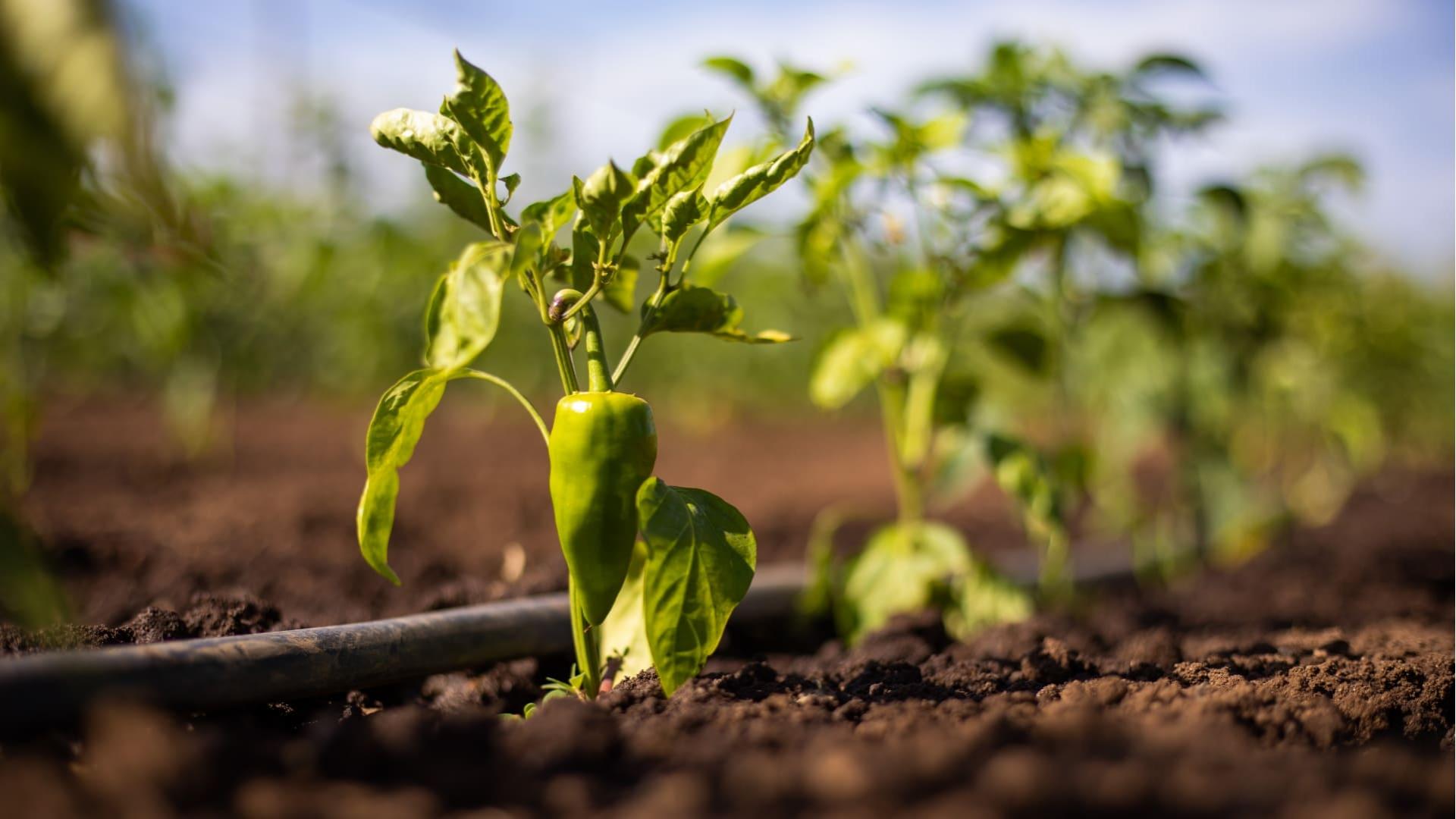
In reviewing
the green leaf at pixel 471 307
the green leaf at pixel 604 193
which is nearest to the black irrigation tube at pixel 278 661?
the green leaf at pixel 471 307

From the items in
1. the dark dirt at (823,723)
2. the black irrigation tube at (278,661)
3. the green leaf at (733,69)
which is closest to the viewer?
the dark dirt at (823,723)

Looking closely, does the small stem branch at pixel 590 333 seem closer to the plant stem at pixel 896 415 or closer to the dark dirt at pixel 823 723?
the dark dirt at pixel 823 723

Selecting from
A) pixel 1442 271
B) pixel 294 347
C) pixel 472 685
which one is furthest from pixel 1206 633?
pixel 294 347

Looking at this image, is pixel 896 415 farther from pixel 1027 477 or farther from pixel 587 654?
pixel 587 654

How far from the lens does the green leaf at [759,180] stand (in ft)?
4.09

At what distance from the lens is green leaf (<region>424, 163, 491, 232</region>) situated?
1.32 meters

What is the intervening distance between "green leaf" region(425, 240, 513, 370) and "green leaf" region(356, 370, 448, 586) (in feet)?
0.37

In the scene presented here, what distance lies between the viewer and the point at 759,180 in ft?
4.17

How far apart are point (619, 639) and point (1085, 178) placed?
1484 millimetres

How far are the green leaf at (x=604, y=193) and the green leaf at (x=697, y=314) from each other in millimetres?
143

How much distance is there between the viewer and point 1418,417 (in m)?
7.61

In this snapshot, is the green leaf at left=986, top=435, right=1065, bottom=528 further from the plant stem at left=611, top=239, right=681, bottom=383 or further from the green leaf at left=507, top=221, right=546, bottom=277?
the green leaf at left=507, top=221, right=546, bottom=277

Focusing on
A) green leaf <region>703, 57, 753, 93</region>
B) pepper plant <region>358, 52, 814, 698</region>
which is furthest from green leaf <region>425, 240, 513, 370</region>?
green leaf <region>703, 57, 753, 93</region>

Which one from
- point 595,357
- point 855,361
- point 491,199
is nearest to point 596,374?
point 595,357
